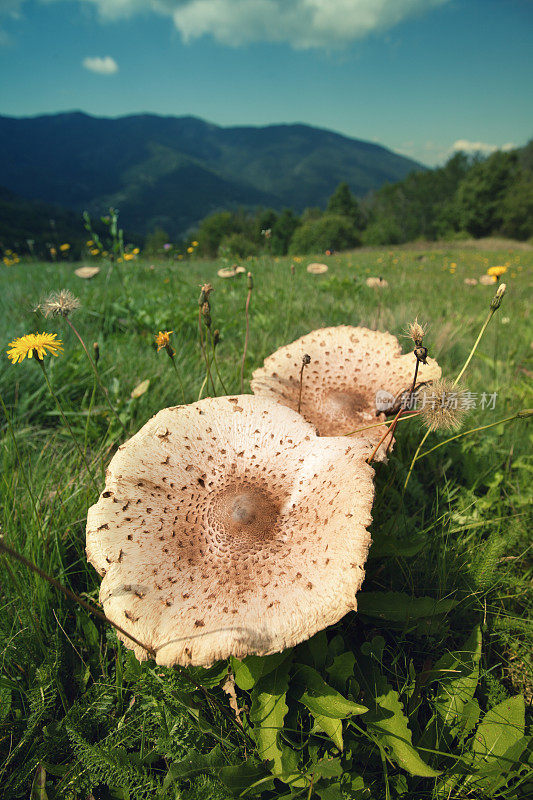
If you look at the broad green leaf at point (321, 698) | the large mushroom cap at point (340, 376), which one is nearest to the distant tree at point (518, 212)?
the large mushroom cap at point (340, 376)

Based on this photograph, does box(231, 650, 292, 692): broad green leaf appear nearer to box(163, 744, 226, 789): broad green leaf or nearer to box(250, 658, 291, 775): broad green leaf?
box(250, 658, 291, 775): broad green leaf

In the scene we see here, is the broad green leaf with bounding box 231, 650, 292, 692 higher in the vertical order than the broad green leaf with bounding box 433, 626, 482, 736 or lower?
higher

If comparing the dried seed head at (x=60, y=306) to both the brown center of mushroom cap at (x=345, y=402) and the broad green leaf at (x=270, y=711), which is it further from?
the broad green leaf at (x=270, y=711)

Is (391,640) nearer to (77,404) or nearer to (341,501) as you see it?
(341,501)

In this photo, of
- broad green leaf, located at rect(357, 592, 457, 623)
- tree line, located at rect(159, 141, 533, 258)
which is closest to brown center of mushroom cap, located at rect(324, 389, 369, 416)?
broad green leaf, located at rect(357, 592, 457, 623)

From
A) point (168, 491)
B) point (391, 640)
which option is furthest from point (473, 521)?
point (168, 491)

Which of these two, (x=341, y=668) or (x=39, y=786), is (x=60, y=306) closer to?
(x=39, y=786)
